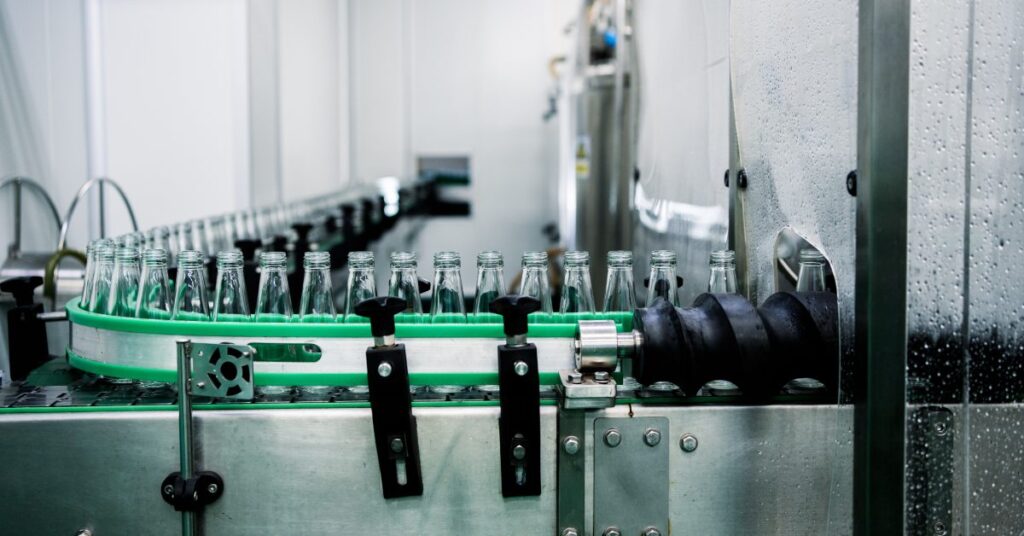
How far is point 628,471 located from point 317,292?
474mm

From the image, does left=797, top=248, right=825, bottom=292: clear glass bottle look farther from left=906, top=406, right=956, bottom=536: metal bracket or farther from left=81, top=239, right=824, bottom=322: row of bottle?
left=906, top=406, right=956, bottom=536: metal bracket

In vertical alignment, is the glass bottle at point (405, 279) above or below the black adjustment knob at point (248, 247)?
below

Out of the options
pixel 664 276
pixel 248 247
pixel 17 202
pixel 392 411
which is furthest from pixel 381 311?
pixel 17 202

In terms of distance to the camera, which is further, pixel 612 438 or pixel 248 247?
pixel 248 247

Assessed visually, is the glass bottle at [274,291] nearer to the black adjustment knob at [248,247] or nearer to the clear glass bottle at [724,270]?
the clear glass bottle at [724,270]

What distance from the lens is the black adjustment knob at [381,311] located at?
0.95 meters

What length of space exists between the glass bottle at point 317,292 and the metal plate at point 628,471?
40cm

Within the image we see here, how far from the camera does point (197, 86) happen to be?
3.12 meters

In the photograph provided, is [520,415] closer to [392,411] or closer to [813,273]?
[392,411]

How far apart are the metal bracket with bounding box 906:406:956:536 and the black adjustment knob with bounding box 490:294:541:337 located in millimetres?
420

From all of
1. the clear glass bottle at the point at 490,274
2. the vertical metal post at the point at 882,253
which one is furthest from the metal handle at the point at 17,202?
the vertical metal post at the point at 882,253

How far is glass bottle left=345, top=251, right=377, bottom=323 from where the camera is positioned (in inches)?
46.3

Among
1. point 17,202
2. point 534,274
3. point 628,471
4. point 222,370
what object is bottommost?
point 628,471

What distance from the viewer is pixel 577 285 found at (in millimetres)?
1216
